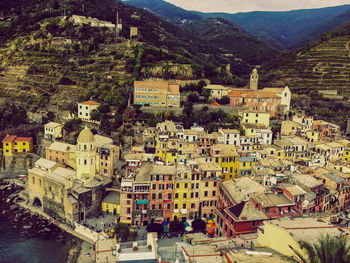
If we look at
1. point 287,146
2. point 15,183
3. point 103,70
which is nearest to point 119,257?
point 287,146

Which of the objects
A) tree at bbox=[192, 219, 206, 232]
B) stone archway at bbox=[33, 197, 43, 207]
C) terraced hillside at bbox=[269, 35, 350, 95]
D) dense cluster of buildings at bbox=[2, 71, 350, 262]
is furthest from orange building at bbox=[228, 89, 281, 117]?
stone archway at bbox=[33, 197, 43, 207]

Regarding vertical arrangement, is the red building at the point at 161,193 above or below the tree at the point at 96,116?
below

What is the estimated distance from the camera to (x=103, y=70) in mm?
87875

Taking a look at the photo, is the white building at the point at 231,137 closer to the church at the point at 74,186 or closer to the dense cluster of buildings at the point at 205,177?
the dense cluster of buildings at the point at 205,177

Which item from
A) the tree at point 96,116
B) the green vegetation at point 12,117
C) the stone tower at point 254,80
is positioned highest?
the stone tower at point 254,80

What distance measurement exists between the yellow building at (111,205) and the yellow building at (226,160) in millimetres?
16674

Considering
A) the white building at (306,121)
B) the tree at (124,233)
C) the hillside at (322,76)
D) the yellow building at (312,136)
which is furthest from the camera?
the hillside at (322,76)

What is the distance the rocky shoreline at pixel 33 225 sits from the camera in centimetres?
4292

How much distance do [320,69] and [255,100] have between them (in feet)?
146

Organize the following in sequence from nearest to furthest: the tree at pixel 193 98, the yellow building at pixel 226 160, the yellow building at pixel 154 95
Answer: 1. the yellow building at pixel 226 160
2. the yellow building at pixel 154 95
3. the tree at pixel 193 98

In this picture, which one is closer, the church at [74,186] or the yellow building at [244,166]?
the church at [74,186]

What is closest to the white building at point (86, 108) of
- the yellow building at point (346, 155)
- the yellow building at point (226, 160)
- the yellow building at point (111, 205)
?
the yellow building at point (111, 205)

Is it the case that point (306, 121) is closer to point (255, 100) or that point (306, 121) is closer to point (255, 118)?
point (255, 118)

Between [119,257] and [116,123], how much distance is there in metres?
40.7
